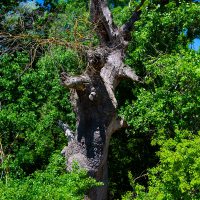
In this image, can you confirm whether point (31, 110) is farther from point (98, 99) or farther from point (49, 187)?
point (49, 187)

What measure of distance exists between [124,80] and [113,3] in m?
4.58

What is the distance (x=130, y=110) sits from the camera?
11281 millimetres

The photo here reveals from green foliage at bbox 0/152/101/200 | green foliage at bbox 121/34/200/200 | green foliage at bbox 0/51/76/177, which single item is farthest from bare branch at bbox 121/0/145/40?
green foliage at bbox 0/152/101/200

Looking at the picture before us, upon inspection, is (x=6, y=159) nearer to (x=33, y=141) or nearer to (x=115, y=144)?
(x=33, y=141)

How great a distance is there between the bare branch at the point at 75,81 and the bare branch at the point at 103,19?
8.19 feet

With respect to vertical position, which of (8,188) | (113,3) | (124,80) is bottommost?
(8,188)

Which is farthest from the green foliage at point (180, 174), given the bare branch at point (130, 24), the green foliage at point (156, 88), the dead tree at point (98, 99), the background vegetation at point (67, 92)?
the bare branch at point (130, 24)

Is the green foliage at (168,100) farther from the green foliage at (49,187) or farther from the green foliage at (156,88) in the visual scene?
the green foliage at (49,187)

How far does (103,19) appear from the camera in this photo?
1162 centimetres

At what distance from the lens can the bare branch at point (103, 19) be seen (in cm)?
1159

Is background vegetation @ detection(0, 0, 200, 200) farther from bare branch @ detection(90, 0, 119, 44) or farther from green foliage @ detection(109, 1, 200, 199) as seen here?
bare branch @ detection(90, 0, 119, 44)

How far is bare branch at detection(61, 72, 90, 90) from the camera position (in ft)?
29.8

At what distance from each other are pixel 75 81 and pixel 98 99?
113 centimetres

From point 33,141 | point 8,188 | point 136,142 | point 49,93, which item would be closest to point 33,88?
point 49,93
